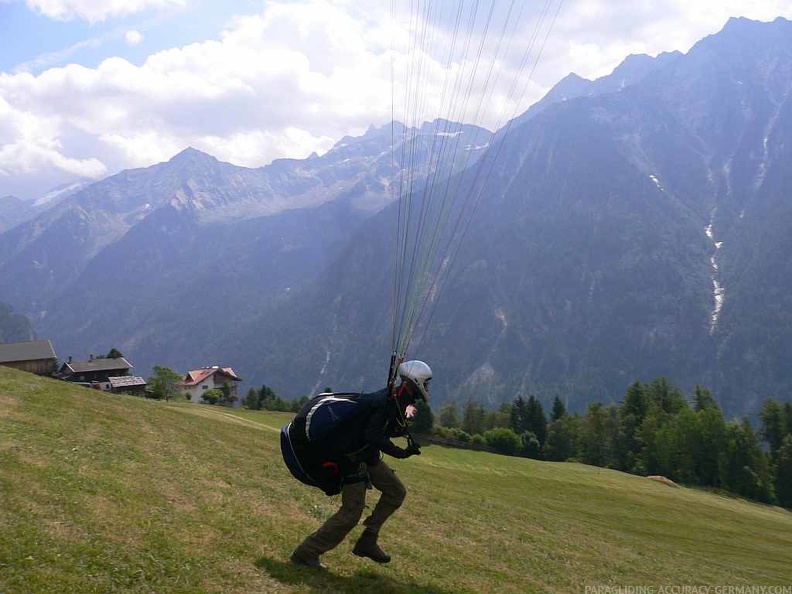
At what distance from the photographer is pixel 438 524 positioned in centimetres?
1916

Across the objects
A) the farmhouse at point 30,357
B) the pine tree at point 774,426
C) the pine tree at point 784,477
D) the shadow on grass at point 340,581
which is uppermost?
the pine tree at point 774,426

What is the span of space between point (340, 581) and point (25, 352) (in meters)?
116

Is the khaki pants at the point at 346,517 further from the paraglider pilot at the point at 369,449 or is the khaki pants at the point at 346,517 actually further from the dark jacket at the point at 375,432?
the dark jacket at the point at 375,432

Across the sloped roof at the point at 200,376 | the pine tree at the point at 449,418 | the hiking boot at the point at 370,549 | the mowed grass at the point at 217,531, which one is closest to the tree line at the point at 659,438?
the pine tree at the point at 449,418

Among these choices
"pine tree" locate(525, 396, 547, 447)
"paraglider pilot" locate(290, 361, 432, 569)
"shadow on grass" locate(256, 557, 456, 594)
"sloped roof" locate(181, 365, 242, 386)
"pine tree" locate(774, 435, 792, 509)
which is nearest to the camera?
"shadow on grass" locate(256, 557, 456, 594)

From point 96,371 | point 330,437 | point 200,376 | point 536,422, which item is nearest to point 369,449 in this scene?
point 330,437

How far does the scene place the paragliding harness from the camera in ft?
40.0

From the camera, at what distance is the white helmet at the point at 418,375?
12.1 meters

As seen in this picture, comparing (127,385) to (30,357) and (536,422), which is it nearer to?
(30,357)

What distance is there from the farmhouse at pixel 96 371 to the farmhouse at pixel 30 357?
12.8 meters

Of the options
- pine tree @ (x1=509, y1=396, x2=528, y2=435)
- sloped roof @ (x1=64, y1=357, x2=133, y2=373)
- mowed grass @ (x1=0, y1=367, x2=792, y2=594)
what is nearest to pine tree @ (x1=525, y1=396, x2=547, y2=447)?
pine tree @ (x1=509, y1=396, x2=528, y2=435)

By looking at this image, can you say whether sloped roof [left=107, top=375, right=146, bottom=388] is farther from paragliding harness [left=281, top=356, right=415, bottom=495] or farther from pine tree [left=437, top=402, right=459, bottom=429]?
paragliding harness [left=281, top=356, right=415, bottom=495]

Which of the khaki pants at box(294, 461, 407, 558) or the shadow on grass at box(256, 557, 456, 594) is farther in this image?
the khaki pants at box(294, 461, 407, 558)

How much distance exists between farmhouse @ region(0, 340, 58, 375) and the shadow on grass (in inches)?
4333
